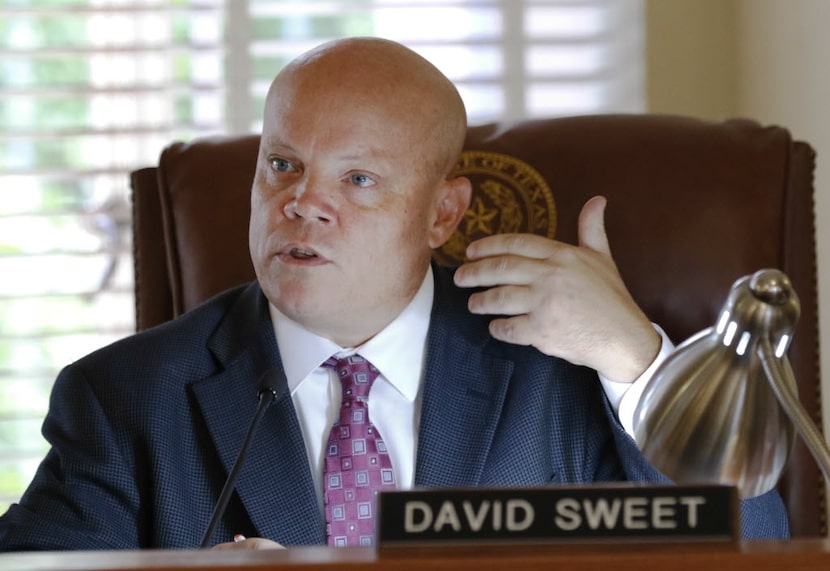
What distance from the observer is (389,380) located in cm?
173

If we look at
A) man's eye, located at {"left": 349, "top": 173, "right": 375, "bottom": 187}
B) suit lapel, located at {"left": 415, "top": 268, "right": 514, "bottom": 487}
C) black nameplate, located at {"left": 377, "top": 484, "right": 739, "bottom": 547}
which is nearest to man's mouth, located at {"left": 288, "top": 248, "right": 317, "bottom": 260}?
man's eye, located at {"left": 349, "top": 173, "right": 375, "bottom": 187}

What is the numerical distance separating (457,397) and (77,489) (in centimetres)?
53

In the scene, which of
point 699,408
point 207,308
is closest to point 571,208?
point 207,308

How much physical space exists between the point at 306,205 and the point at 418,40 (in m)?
1.26

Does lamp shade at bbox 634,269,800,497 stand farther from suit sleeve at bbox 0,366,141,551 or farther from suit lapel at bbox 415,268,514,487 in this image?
suit sleeve at bbox 0,366,141,551

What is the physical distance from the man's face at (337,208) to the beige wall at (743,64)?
1050 millimetres

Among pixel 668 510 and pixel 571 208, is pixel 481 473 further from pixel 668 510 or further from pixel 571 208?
pixel 668 510

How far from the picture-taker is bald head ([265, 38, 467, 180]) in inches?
66.4

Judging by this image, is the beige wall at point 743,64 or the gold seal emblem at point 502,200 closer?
the gold seal emblem at point 502,200

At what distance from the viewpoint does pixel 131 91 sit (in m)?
2.82

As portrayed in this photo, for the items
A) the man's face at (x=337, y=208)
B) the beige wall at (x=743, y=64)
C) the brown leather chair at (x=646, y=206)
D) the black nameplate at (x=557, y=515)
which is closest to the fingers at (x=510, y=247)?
the man's face at (x=337, y=208)

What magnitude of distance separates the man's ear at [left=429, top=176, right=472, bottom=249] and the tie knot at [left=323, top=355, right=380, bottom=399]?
22 cm

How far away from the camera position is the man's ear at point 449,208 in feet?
5.96

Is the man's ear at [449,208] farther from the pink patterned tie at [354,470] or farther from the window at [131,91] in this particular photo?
the window at [131,91]
